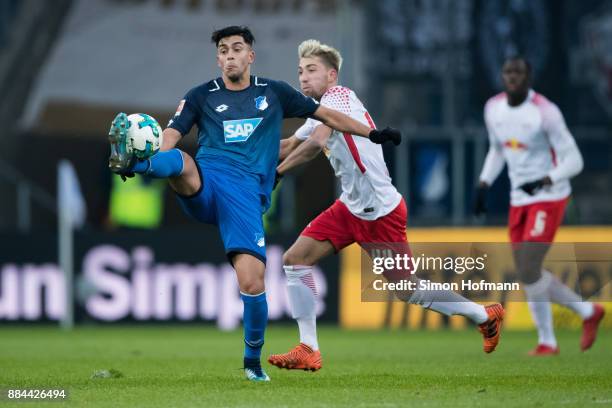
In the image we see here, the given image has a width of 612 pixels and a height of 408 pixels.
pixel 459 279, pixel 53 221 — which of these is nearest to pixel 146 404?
pixel 459 279

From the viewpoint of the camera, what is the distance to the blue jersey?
8.99 meters

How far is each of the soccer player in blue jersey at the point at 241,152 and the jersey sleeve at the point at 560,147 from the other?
10.8 ft

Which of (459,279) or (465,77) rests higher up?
(465,77)

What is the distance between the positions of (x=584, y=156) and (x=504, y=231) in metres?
1.31

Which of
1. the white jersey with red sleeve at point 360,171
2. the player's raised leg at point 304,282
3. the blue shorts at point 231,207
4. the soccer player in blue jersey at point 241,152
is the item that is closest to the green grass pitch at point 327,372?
the player's raised leg at point 304,282

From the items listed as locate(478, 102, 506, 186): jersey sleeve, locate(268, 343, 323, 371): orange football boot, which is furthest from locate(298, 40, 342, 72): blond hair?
locate(478, 102, 506, 186): jersey sleeve

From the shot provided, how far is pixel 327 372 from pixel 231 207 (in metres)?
1.66

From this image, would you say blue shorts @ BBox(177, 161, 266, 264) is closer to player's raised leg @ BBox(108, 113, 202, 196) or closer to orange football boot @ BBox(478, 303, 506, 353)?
player's raised leg @ BBox(108, 113, 202, 196)

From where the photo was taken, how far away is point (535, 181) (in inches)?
471

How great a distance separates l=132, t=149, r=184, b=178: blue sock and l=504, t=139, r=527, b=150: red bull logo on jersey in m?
4.51

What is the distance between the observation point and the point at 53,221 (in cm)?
1892

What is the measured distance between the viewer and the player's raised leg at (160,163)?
8203 mm

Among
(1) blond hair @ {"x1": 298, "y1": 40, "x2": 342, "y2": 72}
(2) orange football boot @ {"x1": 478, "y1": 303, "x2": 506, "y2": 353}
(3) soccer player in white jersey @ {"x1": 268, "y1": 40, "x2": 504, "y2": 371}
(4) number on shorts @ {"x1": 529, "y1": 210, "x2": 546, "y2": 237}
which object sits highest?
(1) blond hair @ {"x1": 298, "y1": 40, "x2": 342, "y2": 72}

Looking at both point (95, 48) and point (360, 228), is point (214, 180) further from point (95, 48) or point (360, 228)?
point (95, 48)
